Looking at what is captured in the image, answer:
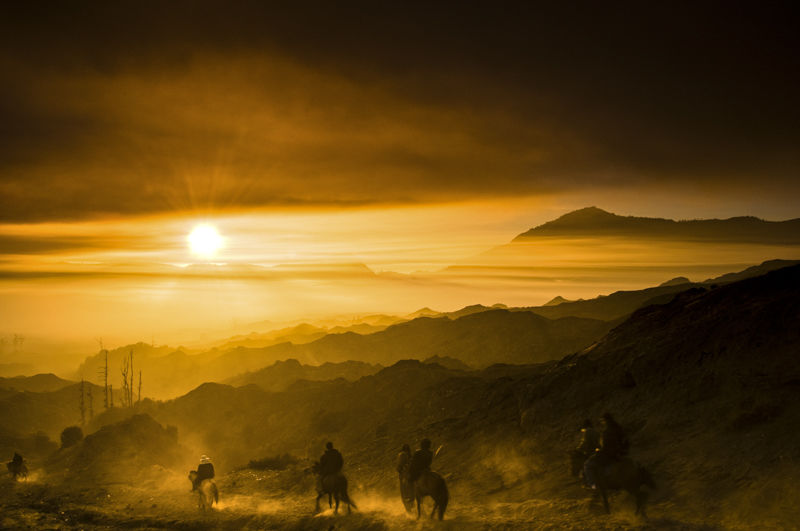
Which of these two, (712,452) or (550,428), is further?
(550,428)

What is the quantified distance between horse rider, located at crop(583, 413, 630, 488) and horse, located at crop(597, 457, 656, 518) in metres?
0.11

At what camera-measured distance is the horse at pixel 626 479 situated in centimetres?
1476

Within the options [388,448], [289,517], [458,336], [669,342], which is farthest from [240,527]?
[458,336]

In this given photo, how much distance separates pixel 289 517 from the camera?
20000 millimetres

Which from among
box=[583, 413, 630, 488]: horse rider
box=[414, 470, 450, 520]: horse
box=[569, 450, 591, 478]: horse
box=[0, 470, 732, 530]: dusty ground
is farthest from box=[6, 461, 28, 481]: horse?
box=[583, 413, 630, 488]: horse rider

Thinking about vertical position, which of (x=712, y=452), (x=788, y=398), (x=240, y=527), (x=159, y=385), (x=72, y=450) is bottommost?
(x=159, y=385)

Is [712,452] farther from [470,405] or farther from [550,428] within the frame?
[470,405]

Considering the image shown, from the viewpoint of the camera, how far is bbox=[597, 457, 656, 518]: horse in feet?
48.4

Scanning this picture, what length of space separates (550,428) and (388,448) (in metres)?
13.0

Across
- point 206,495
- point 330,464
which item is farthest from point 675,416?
point 206,495

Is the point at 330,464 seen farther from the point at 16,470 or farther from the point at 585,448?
the point at 16,470

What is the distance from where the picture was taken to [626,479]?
1480 cm

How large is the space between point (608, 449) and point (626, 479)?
84 centimetres

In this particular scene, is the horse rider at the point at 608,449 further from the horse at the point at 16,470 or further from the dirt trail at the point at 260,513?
the horse at the point at 16,470
